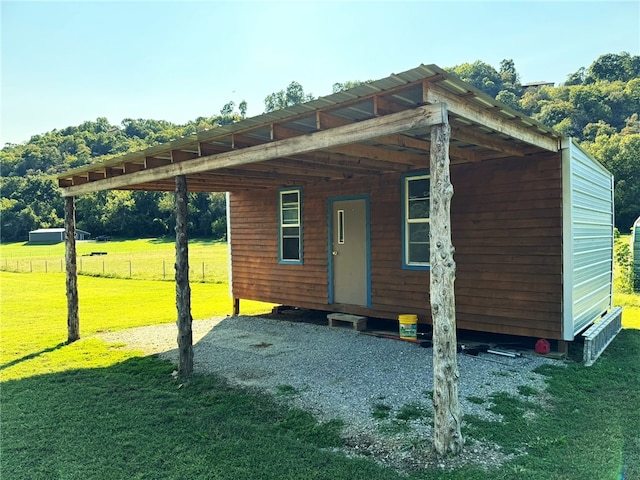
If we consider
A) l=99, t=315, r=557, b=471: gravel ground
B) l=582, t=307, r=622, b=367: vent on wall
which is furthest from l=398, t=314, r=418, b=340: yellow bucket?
l=582, t=307, r=622, b=367: vent on wall

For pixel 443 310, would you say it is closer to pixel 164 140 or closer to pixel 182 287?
pixel 182 287

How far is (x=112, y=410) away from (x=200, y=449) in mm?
1453

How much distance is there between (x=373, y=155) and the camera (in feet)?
17.0

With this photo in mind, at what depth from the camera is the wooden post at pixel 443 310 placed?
10.5 feet

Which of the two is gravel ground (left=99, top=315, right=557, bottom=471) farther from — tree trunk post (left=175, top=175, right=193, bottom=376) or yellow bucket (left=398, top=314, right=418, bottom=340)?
tree trunk post (left=175, top=175, right=193, bottom=376)

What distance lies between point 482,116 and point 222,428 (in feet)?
11.5

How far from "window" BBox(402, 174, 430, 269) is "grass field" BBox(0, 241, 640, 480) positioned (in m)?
2.49

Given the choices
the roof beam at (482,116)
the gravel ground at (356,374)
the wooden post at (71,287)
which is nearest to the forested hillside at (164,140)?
the wooden post at (71,287)

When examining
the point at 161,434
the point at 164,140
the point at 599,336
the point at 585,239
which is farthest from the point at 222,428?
the point at 164,140

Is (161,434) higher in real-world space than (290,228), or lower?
lower

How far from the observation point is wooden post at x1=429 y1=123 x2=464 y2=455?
3.21m

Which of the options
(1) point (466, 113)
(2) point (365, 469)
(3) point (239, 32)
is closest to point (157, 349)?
(2) point (365, 469)

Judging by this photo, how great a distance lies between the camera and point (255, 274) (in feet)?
31.6

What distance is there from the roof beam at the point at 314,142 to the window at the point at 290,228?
10.5 ft
